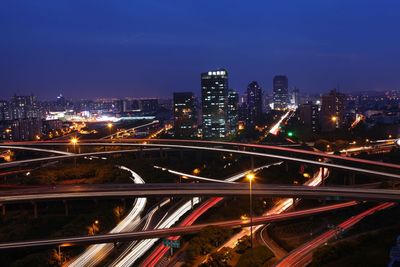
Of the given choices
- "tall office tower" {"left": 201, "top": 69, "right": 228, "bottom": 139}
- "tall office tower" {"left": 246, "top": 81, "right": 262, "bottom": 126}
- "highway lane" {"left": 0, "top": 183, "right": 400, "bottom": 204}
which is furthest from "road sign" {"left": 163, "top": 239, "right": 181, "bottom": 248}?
"tall office tower" {"left": 246, "top": 81, "right": 262, "bottom": 126}

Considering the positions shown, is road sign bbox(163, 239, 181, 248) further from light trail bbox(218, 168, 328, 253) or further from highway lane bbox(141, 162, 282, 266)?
light trail bbox(218, 168, 328, 253)

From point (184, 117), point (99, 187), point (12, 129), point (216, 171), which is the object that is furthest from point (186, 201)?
point (12, 129)

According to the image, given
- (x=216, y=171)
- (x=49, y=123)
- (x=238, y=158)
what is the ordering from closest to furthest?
(x=216, y=171)
(x=238, y=158)
(x=49, y=123)

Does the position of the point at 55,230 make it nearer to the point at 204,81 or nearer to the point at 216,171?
the point at 216,171

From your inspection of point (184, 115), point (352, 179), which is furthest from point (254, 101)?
point (352, 179)

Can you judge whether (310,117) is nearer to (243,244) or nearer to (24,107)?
(243,244)
